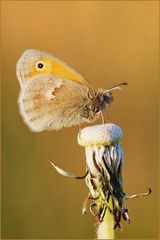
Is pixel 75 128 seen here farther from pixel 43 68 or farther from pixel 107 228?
pixel 107 228

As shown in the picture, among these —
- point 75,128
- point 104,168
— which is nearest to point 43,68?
point 104,168

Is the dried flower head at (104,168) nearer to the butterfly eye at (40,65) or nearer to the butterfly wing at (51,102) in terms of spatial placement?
the butterfly wing at (51,102)

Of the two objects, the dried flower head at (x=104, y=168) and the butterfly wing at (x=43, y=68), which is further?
the butterfly wing at (x=43, y=68)

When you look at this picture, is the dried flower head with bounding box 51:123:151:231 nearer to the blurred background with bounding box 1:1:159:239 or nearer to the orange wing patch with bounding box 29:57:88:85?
the orange wing patch with bounding box 29:57:88:85

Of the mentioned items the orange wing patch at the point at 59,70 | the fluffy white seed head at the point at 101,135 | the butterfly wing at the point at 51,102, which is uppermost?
the orange wing patch at the point at 59,70

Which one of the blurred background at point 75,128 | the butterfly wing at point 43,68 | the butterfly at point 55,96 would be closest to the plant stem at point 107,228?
the butterfly at point 55,96

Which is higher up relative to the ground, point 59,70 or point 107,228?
point 59,70

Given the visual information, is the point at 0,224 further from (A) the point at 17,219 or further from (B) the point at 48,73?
(B) the point at 48,73

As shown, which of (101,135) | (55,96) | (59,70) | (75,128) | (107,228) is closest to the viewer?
(107,228)
